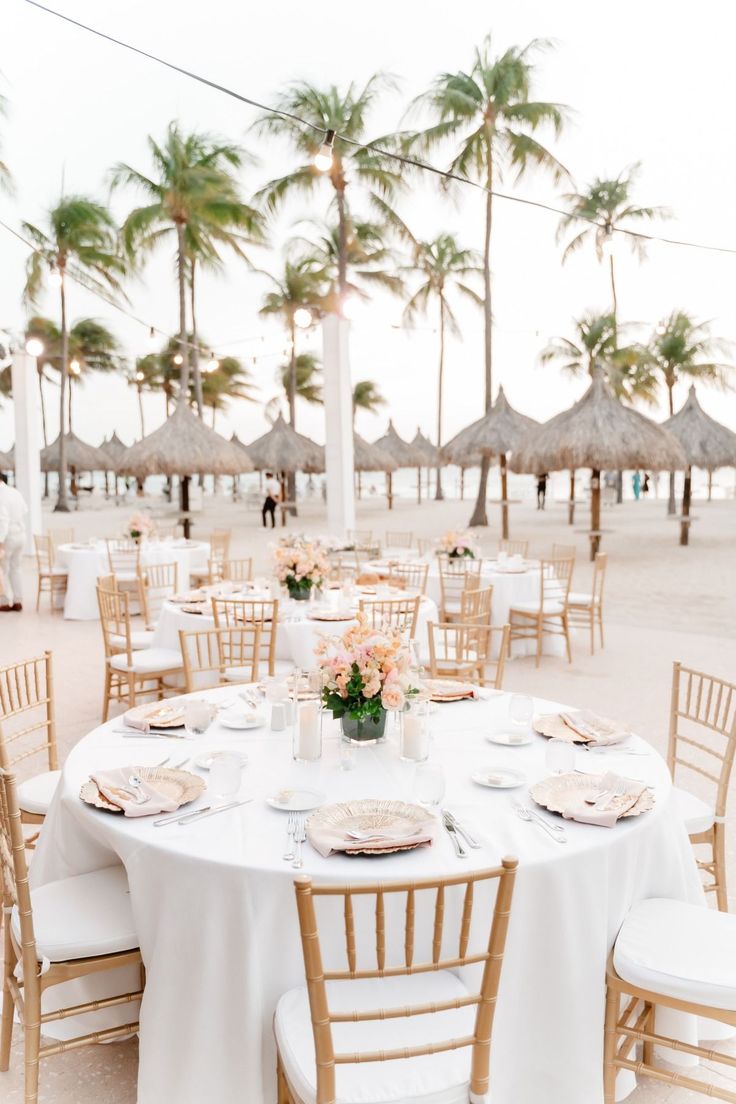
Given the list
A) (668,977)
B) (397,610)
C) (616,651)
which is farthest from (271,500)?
(668,977)

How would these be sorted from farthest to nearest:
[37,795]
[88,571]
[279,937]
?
1. [88,571]
2. [37,795]
3. [279,937]

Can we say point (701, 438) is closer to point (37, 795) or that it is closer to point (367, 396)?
point (37, 795)

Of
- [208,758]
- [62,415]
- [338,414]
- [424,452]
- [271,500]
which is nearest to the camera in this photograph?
[208,758]

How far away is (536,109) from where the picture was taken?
1814 centimetres

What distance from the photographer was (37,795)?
10.0 feet

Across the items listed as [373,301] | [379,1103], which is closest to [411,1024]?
[379,1103]

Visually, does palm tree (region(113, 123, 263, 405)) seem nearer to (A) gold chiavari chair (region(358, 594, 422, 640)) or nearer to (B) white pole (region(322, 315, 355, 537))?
(B) white pole (region(322, 315, 355, 537))

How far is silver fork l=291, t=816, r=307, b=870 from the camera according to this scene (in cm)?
192

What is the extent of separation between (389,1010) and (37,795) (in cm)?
201

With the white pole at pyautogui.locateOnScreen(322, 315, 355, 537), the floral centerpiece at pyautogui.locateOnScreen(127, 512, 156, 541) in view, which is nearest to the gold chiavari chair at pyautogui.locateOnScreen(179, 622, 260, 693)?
the floral centerpiece at pyautogui.locateOnScreen(127, 512, 156, 541)

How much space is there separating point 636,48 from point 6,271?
19099 mm

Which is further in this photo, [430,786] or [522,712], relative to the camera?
[522,712]

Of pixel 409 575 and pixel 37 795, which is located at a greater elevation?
pixel 409 575

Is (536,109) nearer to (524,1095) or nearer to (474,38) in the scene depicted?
(474,38)
